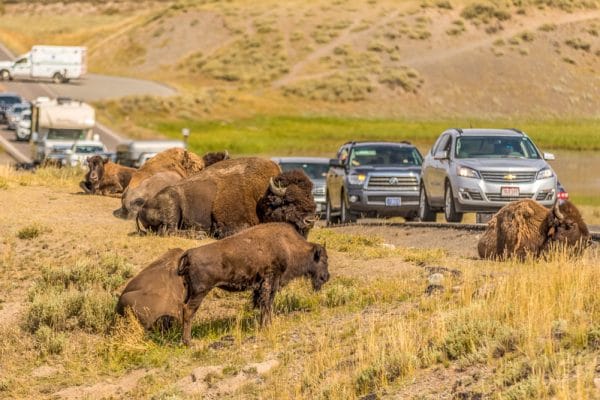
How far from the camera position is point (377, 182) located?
3009cm

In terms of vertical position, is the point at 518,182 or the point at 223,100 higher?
the point at 518,182

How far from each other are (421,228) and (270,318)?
11.2 meters

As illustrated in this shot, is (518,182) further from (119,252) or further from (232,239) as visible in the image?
(232,239)

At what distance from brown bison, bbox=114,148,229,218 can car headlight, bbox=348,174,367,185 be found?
631 centimetres

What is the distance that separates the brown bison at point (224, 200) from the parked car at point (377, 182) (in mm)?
9880

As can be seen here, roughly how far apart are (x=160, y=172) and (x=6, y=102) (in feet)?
175

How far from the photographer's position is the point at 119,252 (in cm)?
1931

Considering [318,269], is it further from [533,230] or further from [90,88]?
[90,88]

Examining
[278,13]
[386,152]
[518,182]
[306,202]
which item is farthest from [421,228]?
[278,13]

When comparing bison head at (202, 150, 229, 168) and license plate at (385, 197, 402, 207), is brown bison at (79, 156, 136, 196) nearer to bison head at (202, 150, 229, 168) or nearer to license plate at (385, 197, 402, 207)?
bison head at (202, 150, 229, 168)

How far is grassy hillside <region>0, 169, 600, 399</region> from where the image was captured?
11797mm

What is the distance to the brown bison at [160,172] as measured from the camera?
75.1ft

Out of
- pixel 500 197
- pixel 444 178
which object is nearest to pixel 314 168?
pixel 444 178

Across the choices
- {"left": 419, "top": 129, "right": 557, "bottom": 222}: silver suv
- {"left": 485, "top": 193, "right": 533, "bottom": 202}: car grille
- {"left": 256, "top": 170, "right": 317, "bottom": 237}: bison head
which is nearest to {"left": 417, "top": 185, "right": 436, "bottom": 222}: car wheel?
{"left": 419, "top": 129, "right": 557, "bottom": 222}: silver suv
